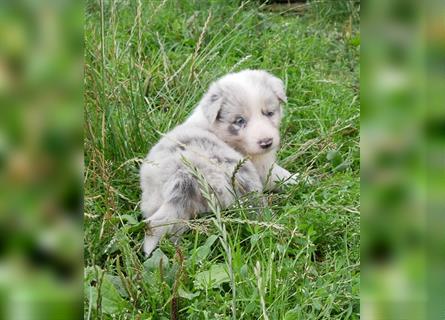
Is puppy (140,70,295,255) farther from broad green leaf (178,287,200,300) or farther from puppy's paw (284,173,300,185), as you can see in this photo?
broad green leaf (178,287,200,300)

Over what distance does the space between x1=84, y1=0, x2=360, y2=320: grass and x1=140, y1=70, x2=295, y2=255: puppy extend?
0.08 meters

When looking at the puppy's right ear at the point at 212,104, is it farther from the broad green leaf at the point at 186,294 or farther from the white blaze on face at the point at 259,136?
the broad green leaf at the point at 186,294

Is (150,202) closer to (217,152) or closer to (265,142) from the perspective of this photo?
(217,152)

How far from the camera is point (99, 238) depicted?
7.25 feet

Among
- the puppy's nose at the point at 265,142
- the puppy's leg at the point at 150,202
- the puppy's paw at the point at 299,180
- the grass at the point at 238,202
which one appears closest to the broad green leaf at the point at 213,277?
the grass at the point at 238,202

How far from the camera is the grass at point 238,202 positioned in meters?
1.97

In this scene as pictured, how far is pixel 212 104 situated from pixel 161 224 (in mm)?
834

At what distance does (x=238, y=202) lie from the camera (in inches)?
98.9

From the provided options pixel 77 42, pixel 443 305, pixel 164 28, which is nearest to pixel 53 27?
pixel 77 42

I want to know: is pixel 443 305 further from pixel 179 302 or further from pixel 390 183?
pixel 179 302

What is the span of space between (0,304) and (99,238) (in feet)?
5.37

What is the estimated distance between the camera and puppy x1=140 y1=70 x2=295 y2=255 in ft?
8.37

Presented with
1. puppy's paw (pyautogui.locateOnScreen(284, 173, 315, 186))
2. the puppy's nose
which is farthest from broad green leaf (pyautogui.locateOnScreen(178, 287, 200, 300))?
the puppy's nose

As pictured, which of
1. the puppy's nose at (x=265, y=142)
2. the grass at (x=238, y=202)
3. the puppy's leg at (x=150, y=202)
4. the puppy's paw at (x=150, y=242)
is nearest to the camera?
the grass at (x=238, y=202)
